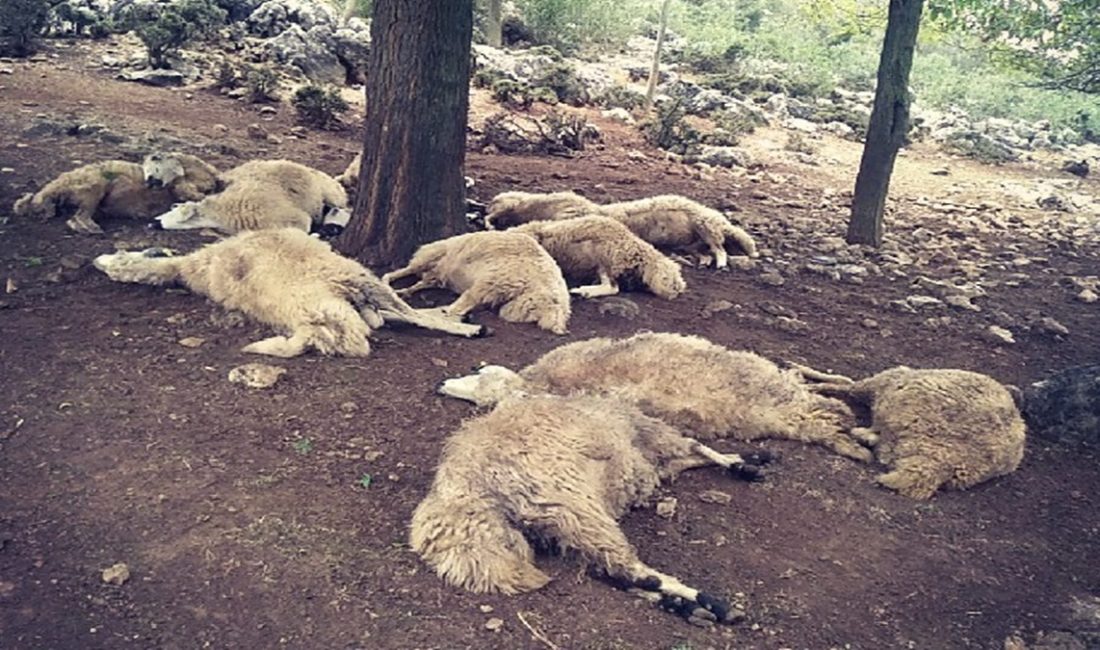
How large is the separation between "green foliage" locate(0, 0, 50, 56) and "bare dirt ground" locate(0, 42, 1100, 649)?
277 inches

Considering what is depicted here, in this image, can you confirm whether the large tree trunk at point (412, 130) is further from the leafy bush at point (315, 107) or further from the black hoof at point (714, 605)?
the leafy bush at point (315, 107)

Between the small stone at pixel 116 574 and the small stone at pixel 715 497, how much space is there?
2.49 meters

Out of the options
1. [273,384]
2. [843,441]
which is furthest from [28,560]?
[843,441]

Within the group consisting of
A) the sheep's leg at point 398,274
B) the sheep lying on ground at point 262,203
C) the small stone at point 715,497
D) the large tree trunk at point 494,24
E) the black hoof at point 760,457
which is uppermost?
the large tree trunk at point 494,24

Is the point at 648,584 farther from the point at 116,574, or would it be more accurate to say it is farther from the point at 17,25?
the point at 17,25

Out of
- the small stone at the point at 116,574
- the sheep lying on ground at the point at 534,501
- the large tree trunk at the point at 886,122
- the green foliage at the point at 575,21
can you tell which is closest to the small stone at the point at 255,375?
the sheep lying on ground at the point at 534,501

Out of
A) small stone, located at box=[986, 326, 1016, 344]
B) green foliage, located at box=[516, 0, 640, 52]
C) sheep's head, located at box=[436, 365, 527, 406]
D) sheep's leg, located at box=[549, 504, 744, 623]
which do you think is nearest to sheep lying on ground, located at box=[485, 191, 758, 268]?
small stone, located at box=[986, 326, 1016, 344]

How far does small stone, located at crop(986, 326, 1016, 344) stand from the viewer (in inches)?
271

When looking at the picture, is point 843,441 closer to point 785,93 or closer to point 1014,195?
point 1014,195

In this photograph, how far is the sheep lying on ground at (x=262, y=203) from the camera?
23.4ft

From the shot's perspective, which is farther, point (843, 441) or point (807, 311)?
point (807, 311)

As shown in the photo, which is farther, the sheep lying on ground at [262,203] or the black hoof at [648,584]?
the sheep lying on ground at [262,203]

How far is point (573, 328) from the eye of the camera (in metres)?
6.25

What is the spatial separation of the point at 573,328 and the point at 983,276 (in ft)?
15.4
